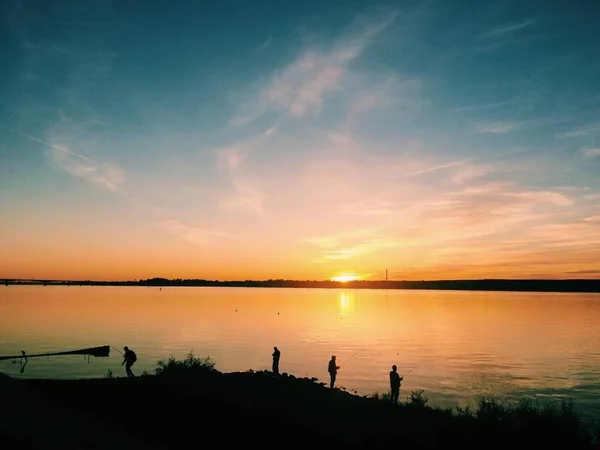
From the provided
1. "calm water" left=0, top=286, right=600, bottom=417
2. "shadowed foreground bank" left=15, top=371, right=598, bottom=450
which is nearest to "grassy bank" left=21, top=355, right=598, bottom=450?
"shadowed foreground bank" left=15, top=371, right=598, bottom=450

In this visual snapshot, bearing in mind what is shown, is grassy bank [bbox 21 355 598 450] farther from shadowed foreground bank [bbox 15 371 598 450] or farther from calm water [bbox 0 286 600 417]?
calm water [bbox 0 286 600 417]

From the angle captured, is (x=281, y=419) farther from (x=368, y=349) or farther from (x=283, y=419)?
(x=368, y=349)

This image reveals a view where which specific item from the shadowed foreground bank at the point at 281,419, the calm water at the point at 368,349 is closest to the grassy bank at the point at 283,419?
the shadowed foreground bank at the point at 281,419

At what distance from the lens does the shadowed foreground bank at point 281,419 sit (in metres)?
16.4

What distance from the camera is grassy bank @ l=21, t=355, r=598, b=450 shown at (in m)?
16.5

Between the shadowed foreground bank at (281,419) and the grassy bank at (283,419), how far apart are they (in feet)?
0.12

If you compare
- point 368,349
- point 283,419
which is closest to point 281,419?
point 283,419

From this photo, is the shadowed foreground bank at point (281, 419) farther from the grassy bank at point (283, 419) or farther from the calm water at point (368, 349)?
the calm water at point (368, 349)

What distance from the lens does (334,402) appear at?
24.2 m

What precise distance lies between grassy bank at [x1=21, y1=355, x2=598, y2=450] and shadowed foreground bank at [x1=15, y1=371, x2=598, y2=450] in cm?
4

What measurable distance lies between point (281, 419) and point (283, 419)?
98 millimetres

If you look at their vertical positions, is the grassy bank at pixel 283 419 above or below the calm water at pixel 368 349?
above

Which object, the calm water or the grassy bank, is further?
the calm water

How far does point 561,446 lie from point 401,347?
142 feet
